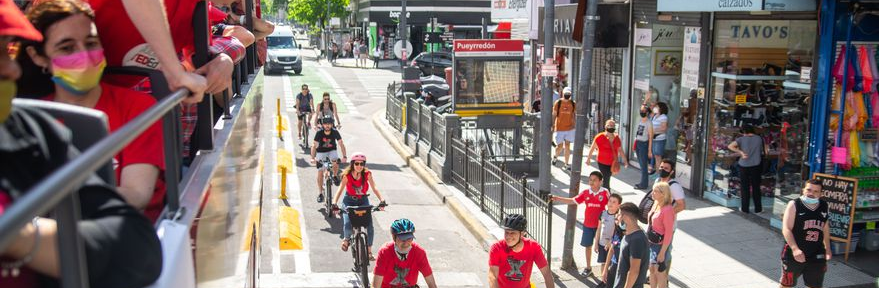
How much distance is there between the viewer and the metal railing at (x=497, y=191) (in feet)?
38.0

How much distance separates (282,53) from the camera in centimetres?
4288

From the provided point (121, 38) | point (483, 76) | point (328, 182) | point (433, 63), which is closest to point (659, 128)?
point (483, 76)

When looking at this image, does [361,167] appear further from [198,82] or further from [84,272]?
[84,272]

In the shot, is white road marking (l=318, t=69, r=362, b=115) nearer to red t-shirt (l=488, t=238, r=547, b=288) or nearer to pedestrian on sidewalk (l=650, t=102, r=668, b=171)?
pedestrian on sidewalk (l=650, t=102, r=668, b=171)

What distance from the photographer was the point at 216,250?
3039 millimetres

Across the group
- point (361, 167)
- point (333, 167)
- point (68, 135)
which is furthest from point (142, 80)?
point (333, 167)

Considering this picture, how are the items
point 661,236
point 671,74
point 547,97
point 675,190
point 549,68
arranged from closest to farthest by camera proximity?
1. point 661,236
2. point 675,190
3. point 549,68
4. point 547,97
5. point 671,74

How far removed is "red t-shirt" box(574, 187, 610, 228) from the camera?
1050cm

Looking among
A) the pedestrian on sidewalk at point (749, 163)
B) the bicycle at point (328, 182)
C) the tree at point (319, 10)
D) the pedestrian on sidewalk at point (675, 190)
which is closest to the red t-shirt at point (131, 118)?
the pedestrian on sidewalk at point (675, 190)

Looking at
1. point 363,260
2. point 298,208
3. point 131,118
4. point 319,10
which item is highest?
point 319,10

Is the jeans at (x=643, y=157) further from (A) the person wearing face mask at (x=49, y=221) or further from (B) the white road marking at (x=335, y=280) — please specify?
(A) the person wearing face mask at (x=49, y=221)

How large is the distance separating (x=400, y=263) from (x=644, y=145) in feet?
27.1

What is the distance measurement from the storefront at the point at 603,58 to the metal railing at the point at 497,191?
139 inches

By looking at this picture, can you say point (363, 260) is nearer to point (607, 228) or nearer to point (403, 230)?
point (403, 230)
